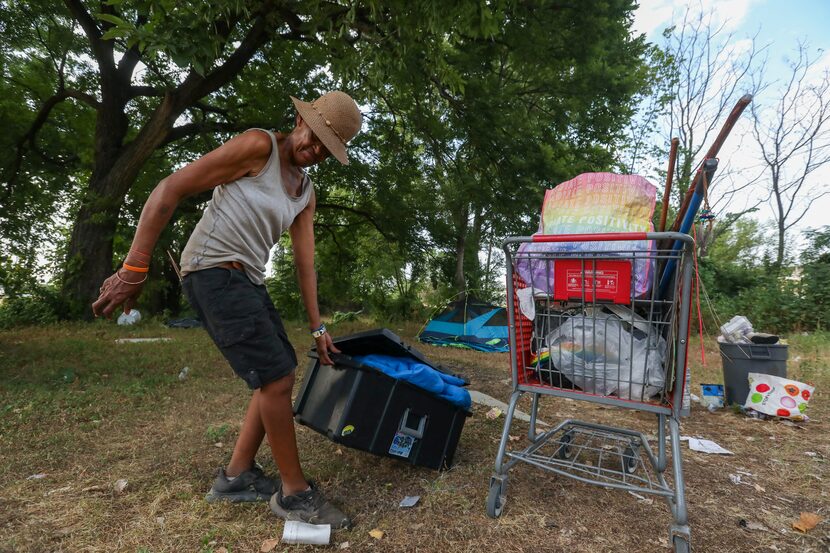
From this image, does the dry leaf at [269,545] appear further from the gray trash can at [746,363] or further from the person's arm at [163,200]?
the gray trash can at [746,363]

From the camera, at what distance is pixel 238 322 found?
1.81 metres

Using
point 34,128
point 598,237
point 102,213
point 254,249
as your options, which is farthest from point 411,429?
point 34,128

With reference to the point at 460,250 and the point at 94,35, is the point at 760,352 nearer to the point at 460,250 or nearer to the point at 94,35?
the point at 460,250

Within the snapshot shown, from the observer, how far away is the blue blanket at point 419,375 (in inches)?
84.5

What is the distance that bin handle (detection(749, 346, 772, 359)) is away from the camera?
4043 millimetres

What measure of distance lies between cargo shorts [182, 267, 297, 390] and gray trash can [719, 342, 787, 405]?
14.0 ft

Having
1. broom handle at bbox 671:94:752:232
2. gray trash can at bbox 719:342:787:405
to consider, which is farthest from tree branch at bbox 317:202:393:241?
broom handle at bbox 671:94:752:232

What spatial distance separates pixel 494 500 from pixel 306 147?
1.80 metres

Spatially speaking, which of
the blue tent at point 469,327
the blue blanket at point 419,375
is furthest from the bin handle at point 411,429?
the blue tent at point 469,327

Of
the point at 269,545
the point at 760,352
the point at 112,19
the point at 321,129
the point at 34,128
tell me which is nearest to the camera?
the point at 269,545

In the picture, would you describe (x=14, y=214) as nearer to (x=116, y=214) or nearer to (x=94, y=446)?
(x=116, y=214)

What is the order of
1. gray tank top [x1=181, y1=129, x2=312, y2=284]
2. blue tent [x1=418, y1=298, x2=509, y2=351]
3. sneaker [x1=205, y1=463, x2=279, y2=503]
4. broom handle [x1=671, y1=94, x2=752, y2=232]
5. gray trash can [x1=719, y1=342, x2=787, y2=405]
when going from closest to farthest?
broom handle [x1=671, y1=94, x2=752, y2=232]
gray tank top [x1=181, y1=129, x2=312, y2=284]
sneaker [x1=205, y1=463, x2=279, y2=503]
gray trash can [x1=719, y1=342, x2=787, y2=405]
blue tent [x1=418, y1=298, x2=509, y2=351]

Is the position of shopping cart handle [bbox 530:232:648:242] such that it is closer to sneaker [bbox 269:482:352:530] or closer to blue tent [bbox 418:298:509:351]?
sneaker [bbox 269:482:352:530]

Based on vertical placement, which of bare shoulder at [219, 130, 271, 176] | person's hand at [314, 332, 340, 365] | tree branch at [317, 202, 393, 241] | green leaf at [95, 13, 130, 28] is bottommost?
person's hand at [314, 332, 340, 365]
